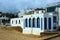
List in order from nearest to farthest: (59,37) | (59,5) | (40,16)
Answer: (59,37), (40,16), (59,5)

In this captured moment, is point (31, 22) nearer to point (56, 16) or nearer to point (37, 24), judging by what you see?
point (37, 24)

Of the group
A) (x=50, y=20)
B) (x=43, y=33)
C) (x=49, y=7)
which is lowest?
(x=43, y=33)

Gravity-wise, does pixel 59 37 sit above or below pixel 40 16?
below

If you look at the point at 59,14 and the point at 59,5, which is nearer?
the point at 59,14

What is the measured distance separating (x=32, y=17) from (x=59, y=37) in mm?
10315

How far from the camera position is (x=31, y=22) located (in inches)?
1252

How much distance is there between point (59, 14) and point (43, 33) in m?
6.49

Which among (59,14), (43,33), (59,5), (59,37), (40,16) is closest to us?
(59,37)

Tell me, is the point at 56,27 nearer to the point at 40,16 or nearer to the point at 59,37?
the point at 40,16

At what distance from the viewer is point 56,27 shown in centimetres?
3038

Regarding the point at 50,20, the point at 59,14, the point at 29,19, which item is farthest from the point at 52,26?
the point at 29,19

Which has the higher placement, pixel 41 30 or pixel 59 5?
pixel 59 5

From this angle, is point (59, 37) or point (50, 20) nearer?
point (59, 37)

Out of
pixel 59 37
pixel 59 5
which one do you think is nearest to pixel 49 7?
pixel 59 5
